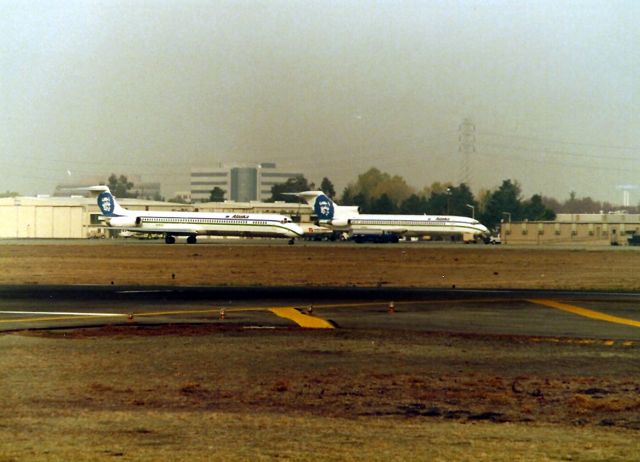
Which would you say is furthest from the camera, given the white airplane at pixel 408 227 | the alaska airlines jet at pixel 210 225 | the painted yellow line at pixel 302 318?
the white airplane at pixel 408 227

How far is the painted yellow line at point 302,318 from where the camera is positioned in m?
23.4

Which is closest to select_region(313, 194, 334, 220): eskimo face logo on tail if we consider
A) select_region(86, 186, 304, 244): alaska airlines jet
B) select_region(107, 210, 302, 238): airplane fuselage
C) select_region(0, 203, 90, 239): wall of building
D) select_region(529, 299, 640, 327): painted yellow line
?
select_region(86, 186, 304, 244): alaska airlines jet

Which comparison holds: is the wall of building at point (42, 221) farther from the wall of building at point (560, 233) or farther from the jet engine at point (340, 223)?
the wall of building at point (560, 233)

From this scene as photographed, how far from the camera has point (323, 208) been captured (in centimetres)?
12269

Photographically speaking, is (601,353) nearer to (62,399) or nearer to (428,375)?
(428,375)

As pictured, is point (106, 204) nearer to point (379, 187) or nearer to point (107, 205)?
point (107, 205)

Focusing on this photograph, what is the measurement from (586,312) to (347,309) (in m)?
7.71

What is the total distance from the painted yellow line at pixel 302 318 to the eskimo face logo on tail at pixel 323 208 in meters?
94.5

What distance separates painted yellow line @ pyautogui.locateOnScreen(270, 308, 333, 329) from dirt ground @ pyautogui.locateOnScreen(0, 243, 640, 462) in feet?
5.29

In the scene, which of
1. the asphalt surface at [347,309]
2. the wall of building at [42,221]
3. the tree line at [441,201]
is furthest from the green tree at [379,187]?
the asphalt surface at [347,309]

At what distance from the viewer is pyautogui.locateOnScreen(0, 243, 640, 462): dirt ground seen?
10.6 meters

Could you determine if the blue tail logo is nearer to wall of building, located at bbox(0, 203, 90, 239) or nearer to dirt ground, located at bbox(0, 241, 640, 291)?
wall of building, located at bbox(0, 203, 90, 239)

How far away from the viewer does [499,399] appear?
45.8ft

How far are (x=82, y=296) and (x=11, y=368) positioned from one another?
16400 millimetres
